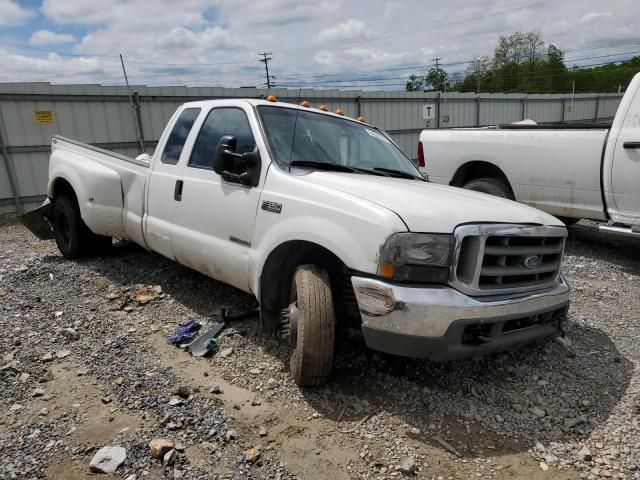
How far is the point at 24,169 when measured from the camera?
1054 cm

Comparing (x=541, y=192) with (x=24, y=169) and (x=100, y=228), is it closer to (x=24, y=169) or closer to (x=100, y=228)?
(x=100, y=228)

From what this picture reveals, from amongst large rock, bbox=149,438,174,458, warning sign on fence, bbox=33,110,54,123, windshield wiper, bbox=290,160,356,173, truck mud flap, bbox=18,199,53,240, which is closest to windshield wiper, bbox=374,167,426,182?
windshield wiper, bbox=290,160,356,173

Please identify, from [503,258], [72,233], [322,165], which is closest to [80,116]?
[72,233]

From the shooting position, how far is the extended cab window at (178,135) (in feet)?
14.7

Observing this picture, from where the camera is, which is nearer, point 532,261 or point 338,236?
point 338,236

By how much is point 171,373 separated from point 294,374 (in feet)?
2.98

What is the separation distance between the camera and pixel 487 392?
3.14 m

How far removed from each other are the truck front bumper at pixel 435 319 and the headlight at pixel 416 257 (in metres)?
0.07

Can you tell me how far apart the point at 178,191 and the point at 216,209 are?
0.64 m

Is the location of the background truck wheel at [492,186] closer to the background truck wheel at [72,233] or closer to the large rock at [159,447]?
the background truck wheel at [72,233]

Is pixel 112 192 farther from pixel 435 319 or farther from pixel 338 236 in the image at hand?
pixel 435 319

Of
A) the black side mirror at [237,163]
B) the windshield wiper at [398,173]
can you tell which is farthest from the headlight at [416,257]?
the windshield wiper at [398,173]

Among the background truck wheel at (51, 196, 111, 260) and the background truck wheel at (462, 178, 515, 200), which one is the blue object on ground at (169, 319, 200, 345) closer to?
the background truck wheel at (51, 196, 111, 260)

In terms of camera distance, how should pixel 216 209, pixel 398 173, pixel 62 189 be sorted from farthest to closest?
pixel 62 189 → pixel 398 173 → pixel 216 209
